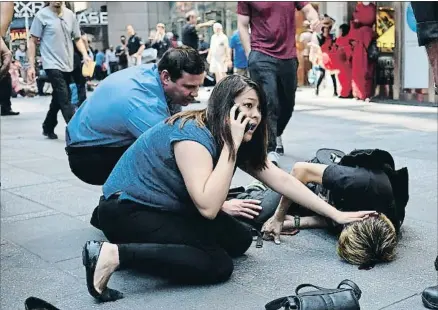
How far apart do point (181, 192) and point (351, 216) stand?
3.01 feet

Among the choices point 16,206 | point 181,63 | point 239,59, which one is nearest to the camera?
point 181,63

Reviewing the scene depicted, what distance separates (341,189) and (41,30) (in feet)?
18.3

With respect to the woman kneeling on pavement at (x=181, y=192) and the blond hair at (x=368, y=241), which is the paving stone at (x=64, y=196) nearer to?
the woman kneeling on pavement at (x=181, y=192)

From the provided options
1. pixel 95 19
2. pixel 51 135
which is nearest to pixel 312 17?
pixel 51 135

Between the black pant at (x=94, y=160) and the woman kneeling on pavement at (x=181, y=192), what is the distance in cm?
68

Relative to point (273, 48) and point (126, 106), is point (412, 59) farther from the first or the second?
point (126, 106)

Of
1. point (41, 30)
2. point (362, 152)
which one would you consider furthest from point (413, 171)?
point (41, 30)

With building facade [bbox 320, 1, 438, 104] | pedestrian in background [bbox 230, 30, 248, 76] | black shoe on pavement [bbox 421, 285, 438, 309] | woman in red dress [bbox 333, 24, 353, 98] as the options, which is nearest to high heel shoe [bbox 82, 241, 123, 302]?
black shoe on pavement [bbox 421, 285, 438, 309]

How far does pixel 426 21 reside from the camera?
3.00 m

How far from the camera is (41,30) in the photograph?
8.16m

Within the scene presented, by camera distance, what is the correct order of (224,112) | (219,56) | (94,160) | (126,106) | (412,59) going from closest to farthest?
(224,112) → (126,106) → (94,160) → (412,59) → (219,56)

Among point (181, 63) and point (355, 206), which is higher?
point (181, 63)

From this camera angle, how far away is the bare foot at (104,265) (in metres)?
2.96

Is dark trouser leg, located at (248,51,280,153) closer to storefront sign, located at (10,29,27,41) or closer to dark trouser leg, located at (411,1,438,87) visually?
dark trouser leg, located at (411,1,438,87)
